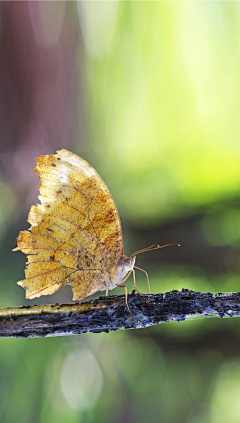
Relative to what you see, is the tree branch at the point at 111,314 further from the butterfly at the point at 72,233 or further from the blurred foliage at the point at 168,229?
the blurred foliage at the point at 168,229

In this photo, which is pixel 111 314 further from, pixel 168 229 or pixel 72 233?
pixel 168 229

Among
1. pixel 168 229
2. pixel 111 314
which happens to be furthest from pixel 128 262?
pixel 168 229

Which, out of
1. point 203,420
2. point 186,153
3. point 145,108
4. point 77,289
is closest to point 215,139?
point 186,153

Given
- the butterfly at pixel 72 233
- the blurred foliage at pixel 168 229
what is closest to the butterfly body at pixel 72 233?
the butterfly at pixel 72 233

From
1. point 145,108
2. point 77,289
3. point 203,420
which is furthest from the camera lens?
point 145,108

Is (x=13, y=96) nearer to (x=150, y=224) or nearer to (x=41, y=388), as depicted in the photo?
(x=150, y=224)

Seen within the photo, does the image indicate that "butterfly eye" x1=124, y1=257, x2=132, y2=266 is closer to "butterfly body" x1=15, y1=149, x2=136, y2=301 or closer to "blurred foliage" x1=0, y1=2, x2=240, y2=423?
"butterfly body" x1=15, y1=149, x2=136, y2=301

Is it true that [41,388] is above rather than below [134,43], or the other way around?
below
